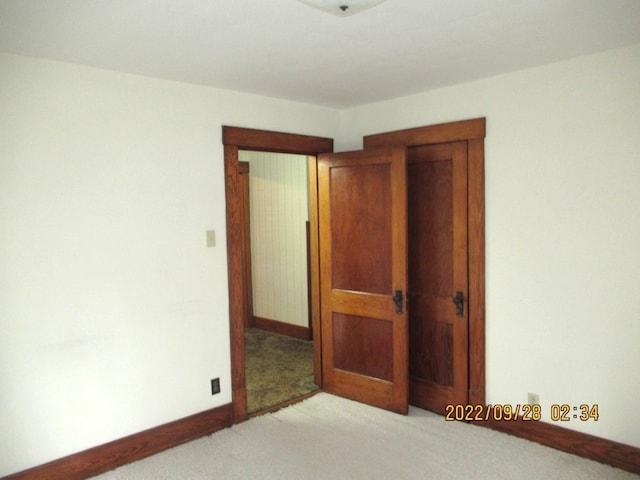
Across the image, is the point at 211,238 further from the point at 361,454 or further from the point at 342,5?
the point at 342,5

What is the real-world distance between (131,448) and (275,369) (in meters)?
1.72

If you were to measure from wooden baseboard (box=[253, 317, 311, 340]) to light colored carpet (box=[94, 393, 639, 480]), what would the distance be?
1889 mm

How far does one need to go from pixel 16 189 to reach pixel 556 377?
321cm

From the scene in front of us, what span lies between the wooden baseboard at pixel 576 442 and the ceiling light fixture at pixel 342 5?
8.55 ft

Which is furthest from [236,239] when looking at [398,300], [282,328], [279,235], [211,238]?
[282,328]

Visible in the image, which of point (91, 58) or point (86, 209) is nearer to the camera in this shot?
point (91, 58)

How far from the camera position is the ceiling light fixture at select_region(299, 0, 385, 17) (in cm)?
177

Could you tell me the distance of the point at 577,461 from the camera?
271 centimetres

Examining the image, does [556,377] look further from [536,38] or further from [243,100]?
[243,100]

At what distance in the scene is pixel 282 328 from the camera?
5.56 m

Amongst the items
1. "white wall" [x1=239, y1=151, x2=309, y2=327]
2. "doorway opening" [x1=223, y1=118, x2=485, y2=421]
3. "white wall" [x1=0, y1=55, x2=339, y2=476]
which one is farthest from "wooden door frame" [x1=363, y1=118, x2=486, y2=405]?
"white wall" [x1=239, y1=151, x2=309, y2=327]

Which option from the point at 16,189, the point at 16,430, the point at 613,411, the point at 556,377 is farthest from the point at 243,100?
the point at 613,411

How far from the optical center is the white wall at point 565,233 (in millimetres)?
2562
